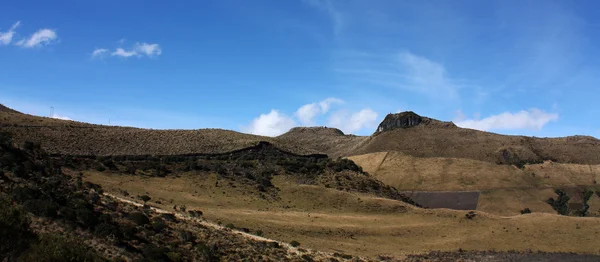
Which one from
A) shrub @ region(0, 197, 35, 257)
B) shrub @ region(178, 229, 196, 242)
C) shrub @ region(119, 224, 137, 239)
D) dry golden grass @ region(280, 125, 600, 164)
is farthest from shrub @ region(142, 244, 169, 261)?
dry golden grass @ region(280, 125, 600, 164)

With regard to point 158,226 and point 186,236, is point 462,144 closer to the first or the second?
point 186,236

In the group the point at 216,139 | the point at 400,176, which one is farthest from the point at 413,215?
the point at 400,176

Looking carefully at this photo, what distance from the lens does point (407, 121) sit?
137m

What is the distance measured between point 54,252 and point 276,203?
33.1m

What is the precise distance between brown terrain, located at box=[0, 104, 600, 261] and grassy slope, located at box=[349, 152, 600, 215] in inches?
21.3

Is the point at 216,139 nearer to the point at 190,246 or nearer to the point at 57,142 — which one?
the point at 57,142

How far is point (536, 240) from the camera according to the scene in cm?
4050

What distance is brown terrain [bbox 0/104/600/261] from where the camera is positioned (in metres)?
28.5

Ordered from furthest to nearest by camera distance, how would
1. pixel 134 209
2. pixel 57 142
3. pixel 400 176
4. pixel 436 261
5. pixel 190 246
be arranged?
1. pixel 400 176
2. pixel 57 142
3. pixel 436 261
4. pixel 134 209
5. pixel 190 246

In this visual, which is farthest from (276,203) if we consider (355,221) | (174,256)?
(174,256)

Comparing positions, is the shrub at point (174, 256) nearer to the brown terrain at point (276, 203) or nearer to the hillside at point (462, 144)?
the brown terrain at point (276, 203)

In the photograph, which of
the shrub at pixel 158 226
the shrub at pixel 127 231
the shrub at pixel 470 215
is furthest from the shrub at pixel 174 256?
the shrub at pixel 470 215

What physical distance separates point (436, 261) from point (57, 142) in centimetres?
4155

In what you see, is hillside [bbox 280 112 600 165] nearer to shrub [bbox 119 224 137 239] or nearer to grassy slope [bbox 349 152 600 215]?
grassy slope [bbox 349 152 600 215]
